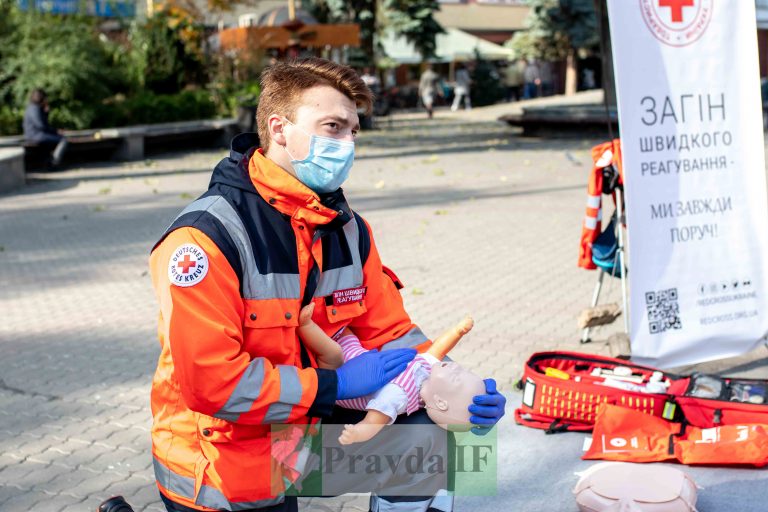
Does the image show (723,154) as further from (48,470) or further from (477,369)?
(48,470)

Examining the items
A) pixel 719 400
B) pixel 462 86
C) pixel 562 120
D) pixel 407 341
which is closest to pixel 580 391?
pixel 719 400

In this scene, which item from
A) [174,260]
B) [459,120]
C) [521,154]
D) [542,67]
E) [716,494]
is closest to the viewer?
[174,260]

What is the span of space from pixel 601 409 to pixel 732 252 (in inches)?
58.9

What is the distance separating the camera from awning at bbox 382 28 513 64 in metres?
40.9

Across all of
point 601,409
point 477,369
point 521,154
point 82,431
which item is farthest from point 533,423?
point 521,154

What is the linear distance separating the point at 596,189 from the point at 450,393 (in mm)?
3511

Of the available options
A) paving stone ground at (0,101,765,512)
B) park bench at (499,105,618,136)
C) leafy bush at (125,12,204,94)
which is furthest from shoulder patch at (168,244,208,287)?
leafy bush at (125,12,204,94)

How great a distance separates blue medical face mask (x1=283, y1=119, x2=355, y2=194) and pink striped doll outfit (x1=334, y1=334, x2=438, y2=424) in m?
0.50

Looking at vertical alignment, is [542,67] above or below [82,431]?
above

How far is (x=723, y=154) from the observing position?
5.34 m

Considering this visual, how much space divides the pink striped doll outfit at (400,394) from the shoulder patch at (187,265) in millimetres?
532

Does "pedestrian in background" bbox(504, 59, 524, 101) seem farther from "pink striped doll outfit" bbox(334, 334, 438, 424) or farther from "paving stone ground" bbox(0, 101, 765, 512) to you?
"pink striped doll outfit" bbox(334, 334, 438, 424)

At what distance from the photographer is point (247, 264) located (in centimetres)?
249

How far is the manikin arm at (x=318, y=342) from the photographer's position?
2578 millimetres
